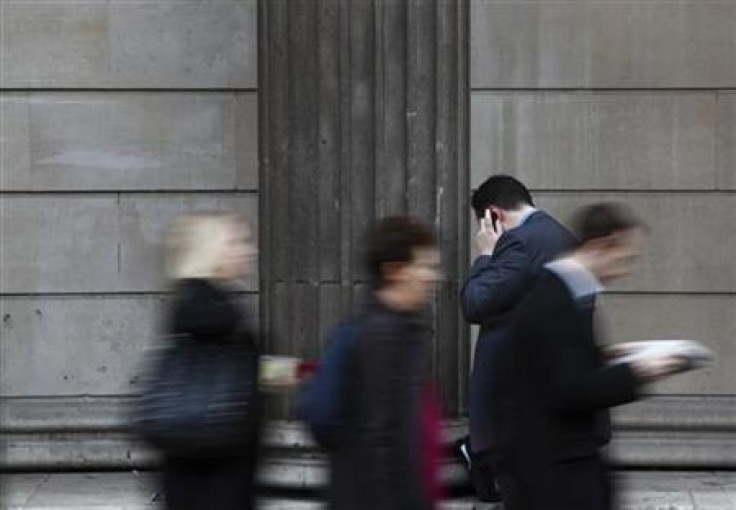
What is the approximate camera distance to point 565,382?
435 cm

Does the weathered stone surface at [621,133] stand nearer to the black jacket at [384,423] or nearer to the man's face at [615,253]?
the man's face at [615,253]

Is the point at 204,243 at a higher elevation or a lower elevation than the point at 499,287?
higher

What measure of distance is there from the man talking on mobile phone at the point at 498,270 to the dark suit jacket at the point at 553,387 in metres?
1.72

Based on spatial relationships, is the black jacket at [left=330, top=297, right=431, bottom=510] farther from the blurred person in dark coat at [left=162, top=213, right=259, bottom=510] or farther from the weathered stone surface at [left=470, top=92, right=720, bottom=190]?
the weathered stone surface at [left=470, top=92, right=720, bottom=190]

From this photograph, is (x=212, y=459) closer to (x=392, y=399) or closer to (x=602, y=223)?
(x=392, y=399)

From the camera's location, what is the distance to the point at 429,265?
177 inches

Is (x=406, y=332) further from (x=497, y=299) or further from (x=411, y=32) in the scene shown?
(x=411, y=32)

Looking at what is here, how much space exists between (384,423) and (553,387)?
0.48 metres

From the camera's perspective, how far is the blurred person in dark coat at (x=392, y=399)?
4.29 m

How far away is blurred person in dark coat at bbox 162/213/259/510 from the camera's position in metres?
4.54

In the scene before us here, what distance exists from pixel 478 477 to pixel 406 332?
2.54 meters

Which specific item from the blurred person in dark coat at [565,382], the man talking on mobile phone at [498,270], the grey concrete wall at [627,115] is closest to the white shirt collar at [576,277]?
the blurred person in dark coat at [565,382]

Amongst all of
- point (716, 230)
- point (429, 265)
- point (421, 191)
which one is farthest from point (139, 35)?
point (429, 265)

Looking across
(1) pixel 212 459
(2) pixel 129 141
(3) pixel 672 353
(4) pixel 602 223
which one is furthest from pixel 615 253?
(2) pixel 129 141
